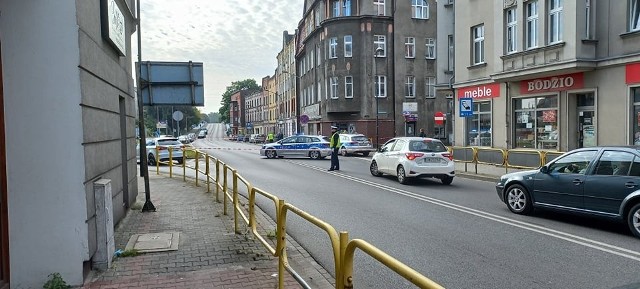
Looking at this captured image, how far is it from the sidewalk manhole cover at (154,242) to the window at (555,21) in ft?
53.1

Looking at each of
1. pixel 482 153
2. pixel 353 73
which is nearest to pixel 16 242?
pixel 482 153

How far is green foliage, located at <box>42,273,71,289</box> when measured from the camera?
4926mm

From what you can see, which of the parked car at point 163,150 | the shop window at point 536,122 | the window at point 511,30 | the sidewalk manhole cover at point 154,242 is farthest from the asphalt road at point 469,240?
the parked car at point 163,150

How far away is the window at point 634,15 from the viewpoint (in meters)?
15.8

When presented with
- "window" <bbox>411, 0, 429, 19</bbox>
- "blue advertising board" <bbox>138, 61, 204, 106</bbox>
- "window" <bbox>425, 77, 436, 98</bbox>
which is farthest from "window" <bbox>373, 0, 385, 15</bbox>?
"blue advertising board" <bbox>138, 61, 204, 106</bbox>

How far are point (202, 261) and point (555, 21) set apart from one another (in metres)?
17.1

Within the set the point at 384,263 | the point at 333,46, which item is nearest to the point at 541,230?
the point at 384,263

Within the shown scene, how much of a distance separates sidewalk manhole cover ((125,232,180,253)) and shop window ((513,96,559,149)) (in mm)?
16406

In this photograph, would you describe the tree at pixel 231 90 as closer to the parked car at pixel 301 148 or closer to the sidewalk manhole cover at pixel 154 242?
the parked car at pixel 301 148

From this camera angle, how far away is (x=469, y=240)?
24.6 feet

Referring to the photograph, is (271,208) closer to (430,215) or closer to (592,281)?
(430,215)

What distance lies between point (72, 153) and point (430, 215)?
682cm

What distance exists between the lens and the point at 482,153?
693 inches

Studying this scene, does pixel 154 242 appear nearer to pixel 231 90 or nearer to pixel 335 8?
pixel 335 8
